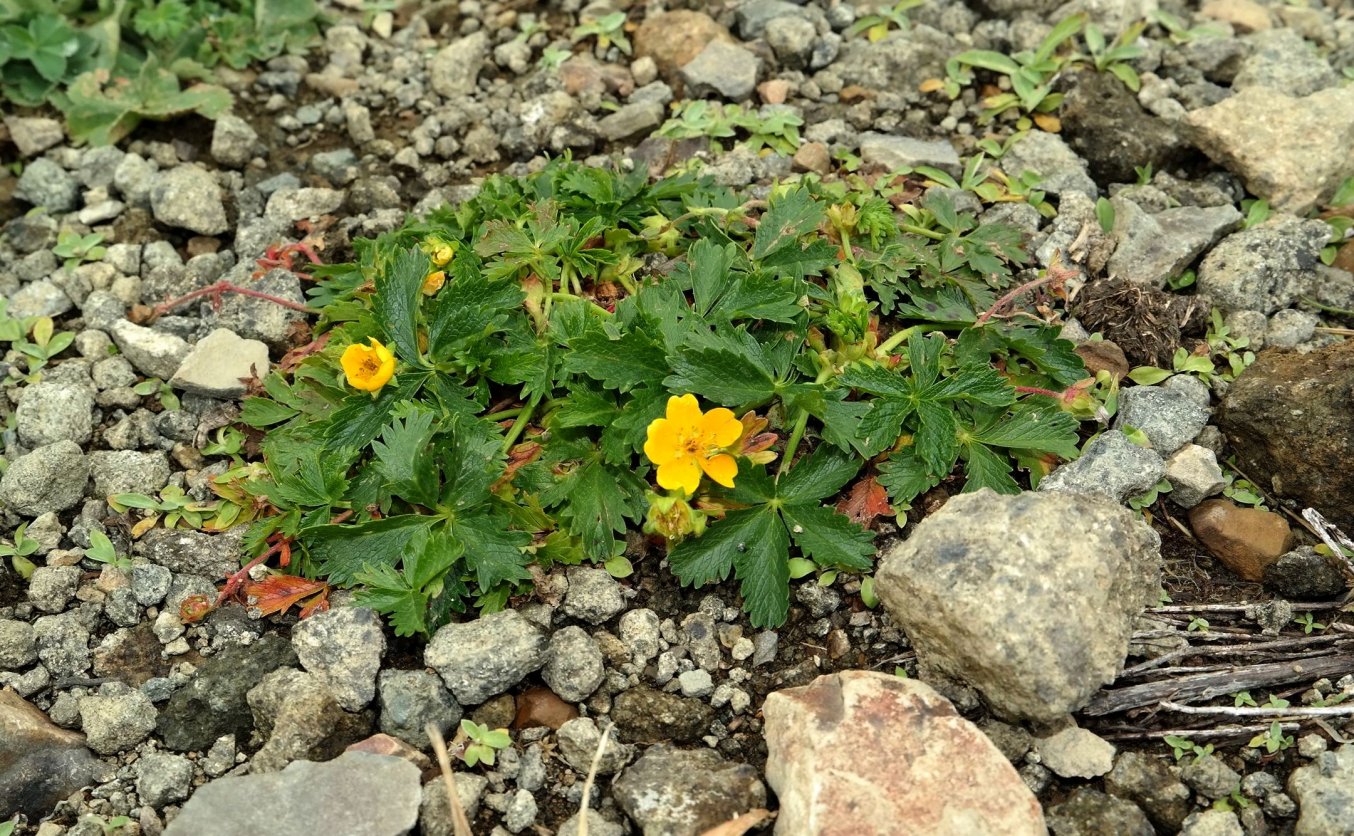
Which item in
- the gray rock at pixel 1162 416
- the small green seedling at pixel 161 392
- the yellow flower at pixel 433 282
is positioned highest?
the yellow flower at pixel 433 282

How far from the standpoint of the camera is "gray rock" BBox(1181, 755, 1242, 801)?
3070 millimetres

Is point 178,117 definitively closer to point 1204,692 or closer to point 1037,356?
point 1037,356

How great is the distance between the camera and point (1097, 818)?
119 inches

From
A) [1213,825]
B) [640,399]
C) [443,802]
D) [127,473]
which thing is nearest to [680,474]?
[640,399]

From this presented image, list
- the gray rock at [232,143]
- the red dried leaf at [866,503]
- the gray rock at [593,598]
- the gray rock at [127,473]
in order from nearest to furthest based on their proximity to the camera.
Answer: the gray rock at [593,598] < the red dried leaf at [866,503] < the gray rock at [127,473] < the gray rock at [232,143]

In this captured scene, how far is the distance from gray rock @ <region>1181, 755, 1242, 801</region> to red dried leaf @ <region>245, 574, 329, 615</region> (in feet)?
8.26

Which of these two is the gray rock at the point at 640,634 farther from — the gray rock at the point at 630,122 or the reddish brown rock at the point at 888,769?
the gray rock at the point at 630,122

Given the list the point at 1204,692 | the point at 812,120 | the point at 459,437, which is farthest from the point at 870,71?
the point at 1204,692

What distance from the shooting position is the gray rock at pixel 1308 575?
3.49m

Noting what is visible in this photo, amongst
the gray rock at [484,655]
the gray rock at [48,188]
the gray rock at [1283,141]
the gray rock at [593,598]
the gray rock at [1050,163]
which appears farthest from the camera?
the gray rock at [48,188]

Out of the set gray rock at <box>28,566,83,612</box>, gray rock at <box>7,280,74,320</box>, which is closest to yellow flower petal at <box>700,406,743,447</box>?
gray rock at <box>28,566,83,612</box>

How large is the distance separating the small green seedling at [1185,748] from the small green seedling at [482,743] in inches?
71.1

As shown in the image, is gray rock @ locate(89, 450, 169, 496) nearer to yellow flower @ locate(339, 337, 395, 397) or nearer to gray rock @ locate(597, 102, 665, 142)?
yellow flower @ locate(339, 337, 395, 397)

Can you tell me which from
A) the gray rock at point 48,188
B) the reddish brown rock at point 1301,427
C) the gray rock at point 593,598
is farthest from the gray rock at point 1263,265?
the gray rock at point 48,188
